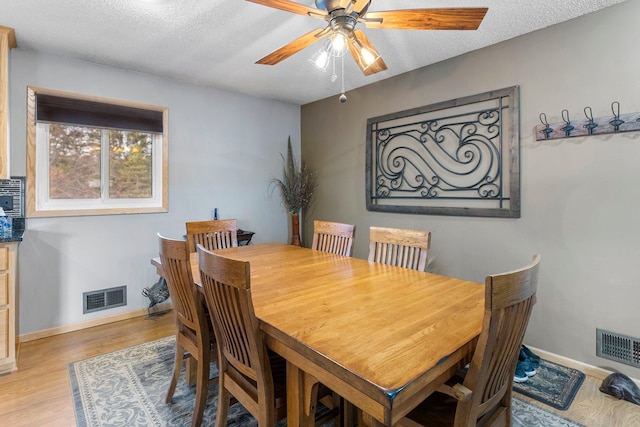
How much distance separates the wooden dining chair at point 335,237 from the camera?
257 centimetres

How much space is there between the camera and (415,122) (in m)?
3.26

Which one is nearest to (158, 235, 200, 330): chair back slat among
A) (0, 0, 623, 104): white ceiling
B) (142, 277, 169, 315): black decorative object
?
(0, 0, 623, 104): white ceiling

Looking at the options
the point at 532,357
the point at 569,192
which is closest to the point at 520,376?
the point at 532,357

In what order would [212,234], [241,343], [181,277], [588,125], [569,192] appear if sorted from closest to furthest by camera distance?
[241,343] < [181,277] < [588,125] < [569,192] < [212,234]

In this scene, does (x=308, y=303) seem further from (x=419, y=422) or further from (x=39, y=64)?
(x=39, y=64)

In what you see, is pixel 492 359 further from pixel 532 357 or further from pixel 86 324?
pixel 86 324

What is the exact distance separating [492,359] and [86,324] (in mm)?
3416

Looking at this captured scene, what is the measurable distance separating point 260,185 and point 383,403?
362 centimetres

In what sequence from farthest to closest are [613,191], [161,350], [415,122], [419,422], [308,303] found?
[415,122]
[161,350]
[613,191]
[308,303]
[419,422]

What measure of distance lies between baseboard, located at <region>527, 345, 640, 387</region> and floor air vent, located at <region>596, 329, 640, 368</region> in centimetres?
10

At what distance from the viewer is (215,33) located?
249 centimetres

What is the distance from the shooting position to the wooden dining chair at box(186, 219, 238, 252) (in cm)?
278

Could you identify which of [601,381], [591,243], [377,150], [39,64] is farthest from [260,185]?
[601,381]

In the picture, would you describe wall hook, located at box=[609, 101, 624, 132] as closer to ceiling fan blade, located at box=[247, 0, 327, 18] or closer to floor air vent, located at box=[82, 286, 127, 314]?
ceiling fan blade, located at box=[247, 0, 327, 18]
